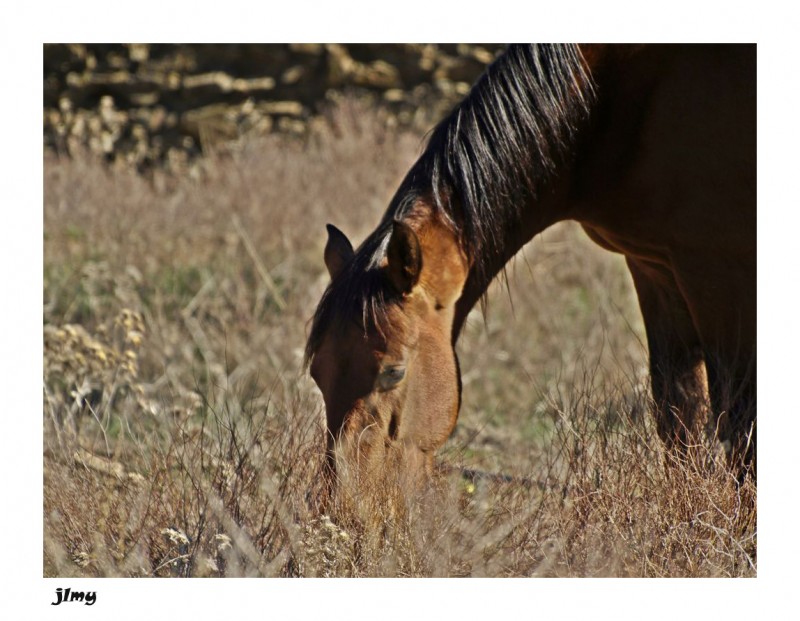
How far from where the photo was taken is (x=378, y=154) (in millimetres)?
7613

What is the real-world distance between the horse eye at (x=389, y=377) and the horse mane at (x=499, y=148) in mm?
428

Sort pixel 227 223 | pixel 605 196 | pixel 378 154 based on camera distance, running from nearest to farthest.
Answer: pixel 605 196 < pixel 227 223 < pixel 378 154

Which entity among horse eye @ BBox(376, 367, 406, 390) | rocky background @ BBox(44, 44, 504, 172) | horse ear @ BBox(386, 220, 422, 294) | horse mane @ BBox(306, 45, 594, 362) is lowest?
horse eye @ BBox(376, 367, 406, 390)

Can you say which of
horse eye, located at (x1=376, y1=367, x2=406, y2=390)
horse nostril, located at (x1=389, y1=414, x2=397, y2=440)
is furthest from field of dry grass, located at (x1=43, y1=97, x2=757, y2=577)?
horse eye, located at (x1=376, y1=367, x2=406, y2=390)

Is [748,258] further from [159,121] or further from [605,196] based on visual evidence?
[159,121]

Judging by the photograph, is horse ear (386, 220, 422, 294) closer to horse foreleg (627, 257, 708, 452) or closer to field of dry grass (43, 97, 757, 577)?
field of dry grass (43, 97, 757, 577)

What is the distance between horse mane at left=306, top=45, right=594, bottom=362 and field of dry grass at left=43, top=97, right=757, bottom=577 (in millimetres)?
244

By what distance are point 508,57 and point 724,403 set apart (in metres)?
1.31

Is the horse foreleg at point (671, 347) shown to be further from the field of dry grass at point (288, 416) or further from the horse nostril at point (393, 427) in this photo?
the horse nostril at point (393, 427)

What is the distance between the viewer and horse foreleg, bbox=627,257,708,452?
330 centimetres

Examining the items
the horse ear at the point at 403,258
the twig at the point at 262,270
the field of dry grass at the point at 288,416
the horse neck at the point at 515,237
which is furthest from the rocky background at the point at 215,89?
the horse ear at the point at 403,258

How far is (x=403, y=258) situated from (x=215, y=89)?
5.69 metres

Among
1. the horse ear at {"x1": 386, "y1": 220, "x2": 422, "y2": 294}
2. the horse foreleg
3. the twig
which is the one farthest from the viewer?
the twig
